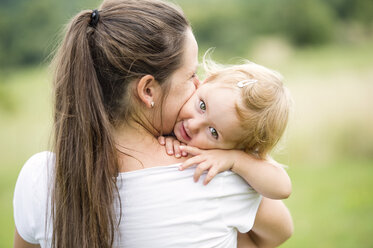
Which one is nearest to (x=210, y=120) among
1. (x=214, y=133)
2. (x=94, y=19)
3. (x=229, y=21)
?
(x=214, y=133)

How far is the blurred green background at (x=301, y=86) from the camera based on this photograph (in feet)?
16.2

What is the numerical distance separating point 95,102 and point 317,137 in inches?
207

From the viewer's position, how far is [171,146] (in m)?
1.55

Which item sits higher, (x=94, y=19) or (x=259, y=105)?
(x=94, y=19)

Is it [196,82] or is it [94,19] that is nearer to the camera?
[94,19]

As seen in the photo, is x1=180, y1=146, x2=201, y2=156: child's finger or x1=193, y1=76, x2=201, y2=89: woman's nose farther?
x1=193, y1=76, x2=201, y2=89: woman's nose

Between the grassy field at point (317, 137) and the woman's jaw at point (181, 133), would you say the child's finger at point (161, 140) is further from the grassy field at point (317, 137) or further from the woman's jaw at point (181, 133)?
the grassy field at point (317, 137)

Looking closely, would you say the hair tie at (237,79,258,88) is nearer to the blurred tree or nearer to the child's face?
the child's face

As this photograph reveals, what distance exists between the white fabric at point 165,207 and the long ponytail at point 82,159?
62mm

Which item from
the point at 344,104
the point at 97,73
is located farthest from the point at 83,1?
the point at 97,73

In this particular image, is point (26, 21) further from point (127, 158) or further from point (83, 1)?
point (127, 158)

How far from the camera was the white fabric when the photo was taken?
1.39 m

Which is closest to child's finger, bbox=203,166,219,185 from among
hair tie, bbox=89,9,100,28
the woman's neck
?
the woman's neck

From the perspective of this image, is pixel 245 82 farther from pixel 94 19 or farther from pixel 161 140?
pixel 94 19
